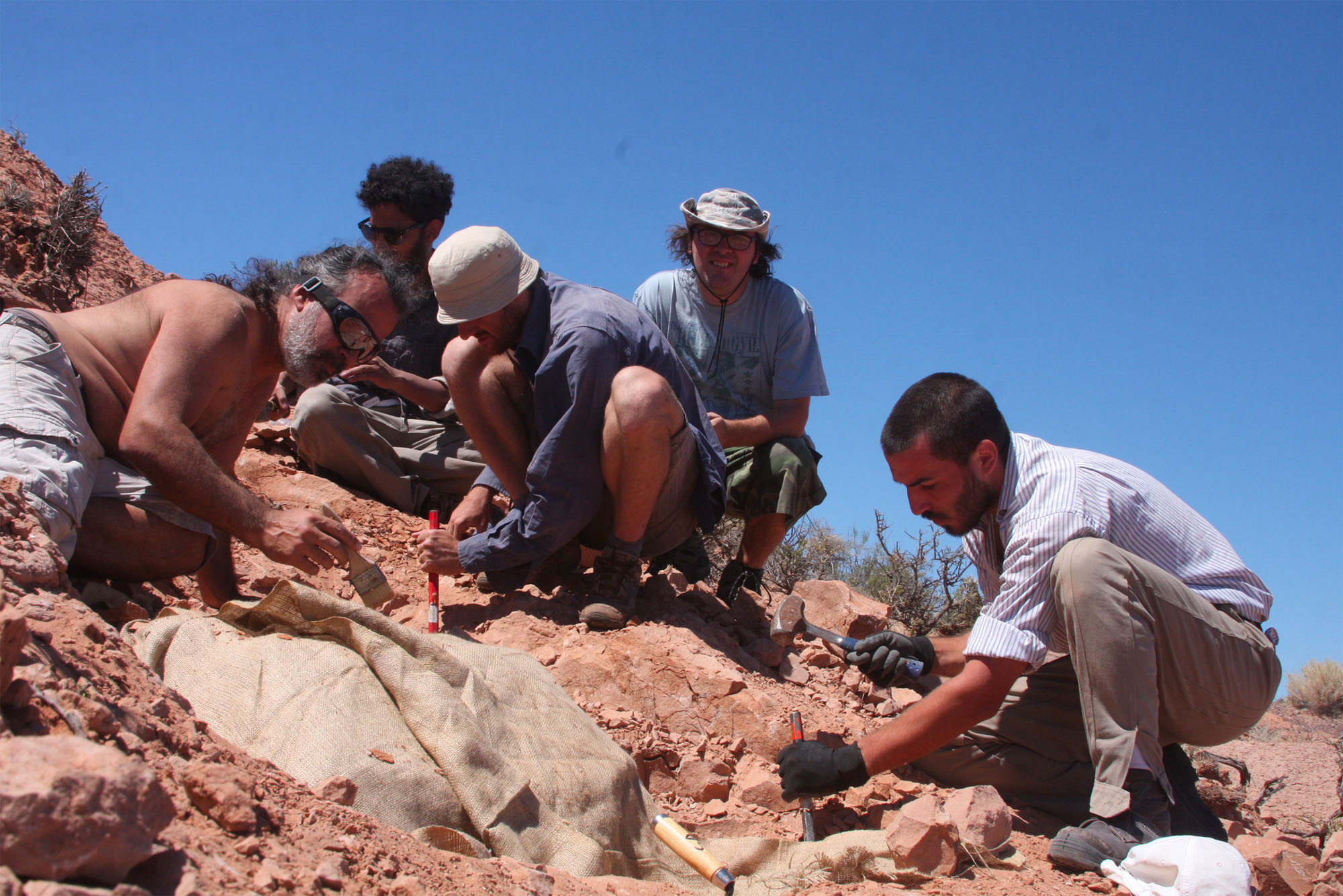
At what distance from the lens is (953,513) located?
301 centimetres

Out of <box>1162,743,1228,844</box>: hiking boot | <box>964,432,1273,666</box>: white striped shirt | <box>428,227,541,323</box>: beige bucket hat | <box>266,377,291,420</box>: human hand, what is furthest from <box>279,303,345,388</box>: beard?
<box>1162,743,1228,844</box>: hiking boot

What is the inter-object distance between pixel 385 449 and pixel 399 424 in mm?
142

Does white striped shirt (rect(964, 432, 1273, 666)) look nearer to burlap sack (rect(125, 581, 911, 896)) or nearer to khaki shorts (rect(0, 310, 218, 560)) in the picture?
burlap sack (rect(125, 581, 911, 896))

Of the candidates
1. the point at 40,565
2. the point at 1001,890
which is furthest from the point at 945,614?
the point at 40,565

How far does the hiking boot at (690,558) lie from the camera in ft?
13.1

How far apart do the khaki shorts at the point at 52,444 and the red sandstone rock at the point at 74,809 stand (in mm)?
1581

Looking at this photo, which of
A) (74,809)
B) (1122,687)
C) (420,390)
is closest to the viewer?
(74,809)

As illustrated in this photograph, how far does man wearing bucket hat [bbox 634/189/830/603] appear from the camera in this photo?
13.8 ft

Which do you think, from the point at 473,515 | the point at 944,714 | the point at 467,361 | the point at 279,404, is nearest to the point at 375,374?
the point at 467,361

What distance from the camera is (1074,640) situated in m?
2.65

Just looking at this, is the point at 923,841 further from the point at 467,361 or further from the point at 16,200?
the point at 16,200

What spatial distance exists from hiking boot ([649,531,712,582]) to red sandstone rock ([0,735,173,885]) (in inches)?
114

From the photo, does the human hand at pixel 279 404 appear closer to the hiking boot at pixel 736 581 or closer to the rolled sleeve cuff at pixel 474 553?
the rolled sleeve cuff at pixel 474 553

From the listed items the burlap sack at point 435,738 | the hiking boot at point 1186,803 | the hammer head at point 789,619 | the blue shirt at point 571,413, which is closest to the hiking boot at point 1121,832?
the hiking boot at point 1186,803
